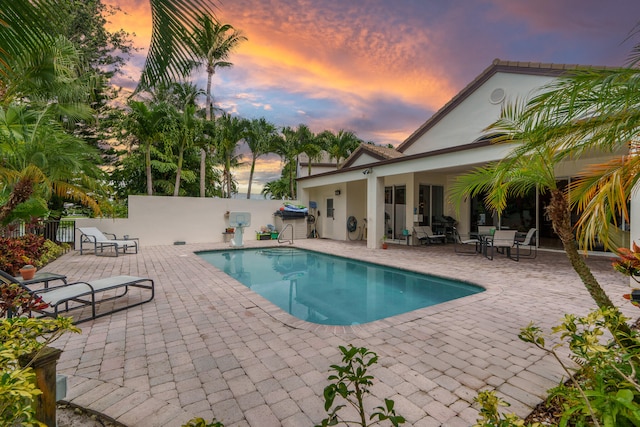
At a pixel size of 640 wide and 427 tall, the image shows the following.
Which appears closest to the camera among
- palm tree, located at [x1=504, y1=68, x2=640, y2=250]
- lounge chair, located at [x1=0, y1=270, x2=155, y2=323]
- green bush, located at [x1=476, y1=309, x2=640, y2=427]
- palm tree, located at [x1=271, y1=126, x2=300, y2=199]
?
green bush, located at [x1=476, y1=309, x2=640, y2=427]

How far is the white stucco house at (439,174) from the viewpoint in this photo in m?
10.4

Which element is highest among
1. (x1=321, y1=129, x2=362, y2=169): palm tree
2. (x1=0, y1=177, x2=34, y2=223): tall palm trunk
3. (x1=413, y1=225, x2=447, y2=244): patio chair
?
(x1=321, y1=129, x2=362, y2=169): palm tree

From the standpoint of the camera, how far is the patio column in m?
12.1

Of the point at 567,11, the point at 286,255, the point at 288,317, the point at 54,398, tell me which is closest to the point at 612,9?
the point at 567,11

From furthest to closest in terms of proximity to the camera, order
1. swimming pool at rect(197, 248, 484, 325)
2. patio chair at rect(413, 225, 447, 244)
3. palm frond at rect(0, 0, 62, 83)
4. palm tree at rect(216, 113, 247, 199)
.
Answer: palm tree at rect(216, 113, 247, 199) < patio chair at rect(413, 225, 447, 244) < swimming pool at rect(197, 248, 484, 325) < palm frond at rect(0, 0, 62, 83)

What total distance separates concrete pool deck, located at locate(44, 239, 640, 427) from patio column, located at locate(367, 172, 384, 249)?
6.38m

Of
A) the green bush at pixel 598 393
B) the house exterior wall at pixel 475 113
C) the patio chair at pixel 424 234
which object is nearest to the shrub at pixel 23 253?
the green bush at pixel 598 393

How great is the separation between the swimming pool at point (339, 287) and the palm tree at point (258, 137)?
10.1 metres

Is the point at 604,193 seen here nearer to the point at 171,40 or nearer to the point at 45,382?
the point at 171,40

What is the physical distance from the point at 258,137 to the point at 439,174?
36.3 feet

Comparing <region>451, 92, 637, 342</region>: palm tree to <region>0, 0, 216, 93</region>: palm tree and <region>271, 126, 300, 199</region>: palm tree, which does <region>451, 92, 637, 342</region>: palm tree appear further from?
<region>271, 126, 300, 199</region>: palm tree

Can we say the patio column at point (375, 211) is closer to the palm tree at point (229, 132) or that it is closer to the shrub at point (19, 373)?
the palm tree at point (229, 132)

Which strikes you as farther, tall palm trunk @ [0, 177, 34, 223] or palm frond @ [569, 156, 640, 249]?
tall palm trunk @ [0, 177, 34, 223]

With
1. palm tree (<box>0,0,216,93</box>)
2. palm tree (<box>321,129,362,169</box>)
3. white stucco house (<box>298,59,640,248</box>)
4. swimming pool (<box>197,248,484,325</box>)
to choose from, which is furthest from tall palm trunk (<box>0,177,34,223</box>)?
palm tree (<box>321,129,362,169</box>)
